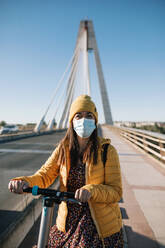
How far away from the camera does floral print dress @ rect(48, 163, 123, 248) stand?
1.38 m

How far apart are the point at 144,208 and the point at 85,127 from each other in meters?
2.02

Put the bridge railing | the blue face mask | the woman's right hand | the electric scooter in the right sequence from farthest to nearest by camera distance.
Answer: the bridge railing < the blue face mask < the woman's right hand < the electric scooter

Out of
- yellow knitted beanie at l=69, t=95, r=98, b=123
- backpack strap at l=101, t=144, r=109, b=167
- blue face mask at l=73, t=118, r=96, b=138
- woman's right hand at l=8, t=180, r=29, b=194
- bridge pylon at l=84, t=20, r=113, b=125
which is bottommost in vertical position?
woman's right hand at l=8, t=180, r=29, b=194

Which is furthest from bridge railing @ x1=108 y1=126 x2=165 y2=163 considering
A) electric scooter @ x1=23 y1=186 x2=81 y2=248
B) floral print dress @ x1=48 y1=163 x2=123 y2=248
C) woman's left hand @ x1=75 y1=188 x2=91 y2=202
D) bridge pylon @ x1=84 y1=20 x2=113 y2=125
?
bridge pylon @ x1=84 y1=20 x2=113 y2=125

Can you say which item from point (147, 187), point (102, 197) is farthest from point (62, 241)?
point (147, 187)

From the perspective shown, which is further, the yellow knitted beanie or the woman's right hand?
the yellow knitted beanie

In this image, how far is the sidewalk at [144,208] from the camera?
2.18 m

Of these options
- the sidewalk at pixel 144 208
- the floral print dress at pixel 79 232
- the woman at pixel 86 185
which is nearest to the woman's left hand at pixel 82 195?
the woman at pixel 86 185

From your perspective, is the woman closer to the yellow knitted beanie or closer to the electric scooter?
the yellow knitted beanie

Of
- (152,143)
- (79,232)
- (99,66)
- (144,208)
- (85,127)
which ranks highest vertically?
(99,66)

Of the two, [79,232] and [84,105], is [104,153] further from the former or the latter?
[79,232]

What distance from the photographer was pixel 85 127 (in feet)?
5.55

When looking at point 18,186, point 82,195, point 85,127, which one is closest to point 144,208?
point 85,127

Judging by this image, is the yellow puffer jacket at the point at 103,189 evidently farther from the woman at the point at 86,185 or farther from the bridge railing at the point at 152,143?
the bridge railing at the point at 152,143
